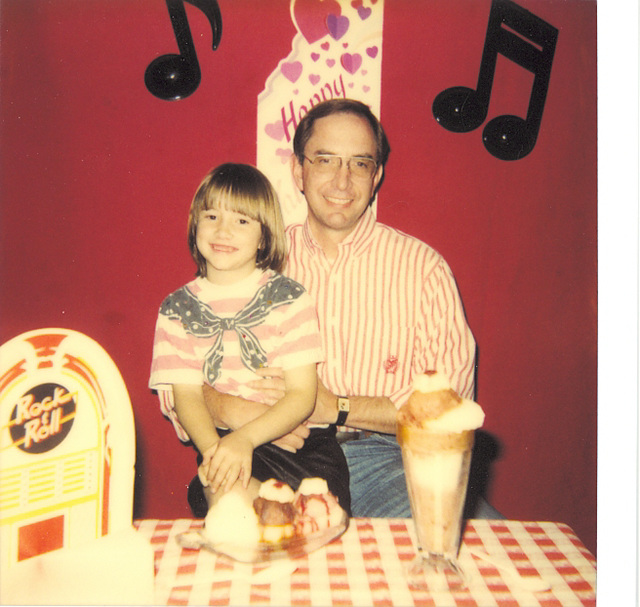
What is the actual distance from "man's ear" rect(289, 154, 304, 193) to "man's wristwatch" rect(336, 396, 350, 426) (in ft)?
1.66

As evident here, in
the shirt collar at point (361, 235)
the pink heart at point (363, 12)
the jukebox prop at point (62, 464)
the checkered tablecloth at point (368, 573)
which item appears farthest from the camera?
the shirt collar at point (361, 235)

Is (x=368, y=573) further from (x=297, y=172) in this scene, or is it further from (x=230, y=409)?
(x=297, y=172)

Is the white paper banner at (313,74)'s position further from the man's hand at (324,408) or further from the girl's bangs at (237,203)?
the man's hand at (324,408)

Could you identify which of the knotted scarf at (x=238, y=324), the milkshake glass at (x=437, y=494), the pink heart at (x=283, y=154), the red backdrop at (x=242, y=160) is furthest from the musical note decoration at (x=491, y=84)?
the milkshake glass at (x=437, y=494)

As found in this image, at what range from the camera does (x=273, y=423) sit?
1.15 metres

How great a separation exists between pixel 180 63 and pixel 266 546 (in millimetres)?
1041

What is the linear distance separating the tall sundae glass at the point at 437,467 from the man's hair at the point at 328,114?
65 centimetres

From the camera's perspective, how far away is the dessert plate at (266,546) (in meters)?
0.84

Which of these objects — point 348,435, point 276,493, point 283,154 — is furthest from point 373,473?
point 283,154

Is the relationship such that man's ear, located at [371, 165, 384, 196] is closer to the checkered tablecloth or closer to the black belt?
the black belt

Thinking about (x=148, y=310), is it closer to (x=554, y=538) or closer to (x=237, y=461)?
(x=237, y=461)

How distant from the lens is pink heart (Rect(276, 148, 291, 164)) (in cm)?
124
